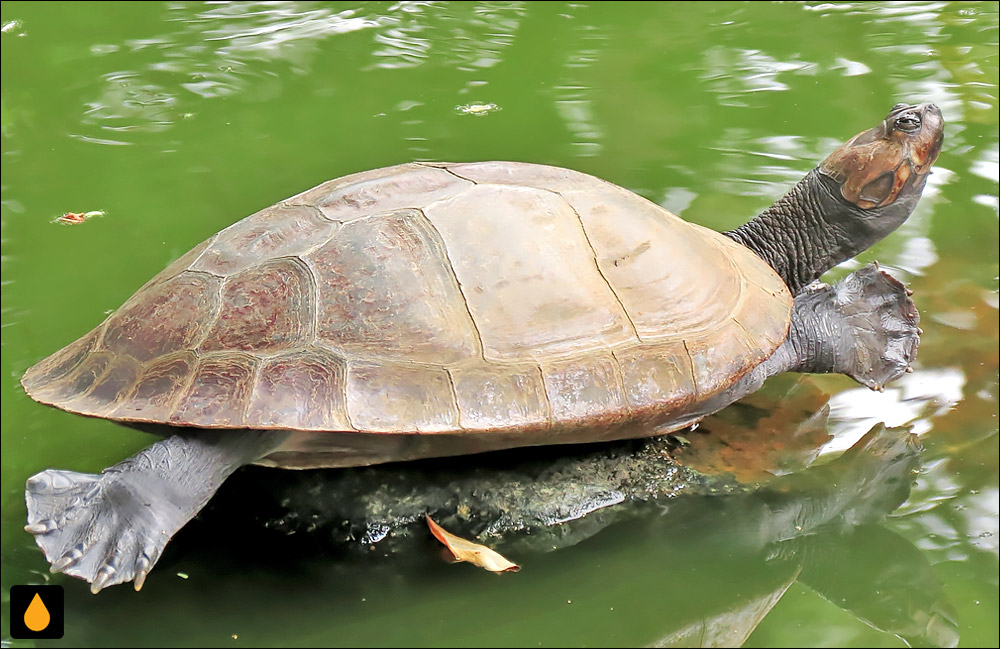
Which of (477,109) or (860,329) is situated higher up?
(477,109)

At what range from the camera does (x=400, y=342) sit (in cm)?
232

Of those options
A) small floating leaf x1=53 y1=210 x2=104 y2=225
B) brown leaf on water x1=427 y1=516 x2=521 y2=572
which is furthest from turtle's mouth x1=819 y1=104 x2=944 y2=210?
small floating leaf x1=53 y1=210 x2=104 y2=225

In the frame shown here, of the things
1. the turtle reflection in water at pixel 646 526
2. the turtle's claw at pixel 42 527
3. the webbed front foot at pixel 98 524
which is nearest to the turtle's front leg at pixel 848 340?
the turtle reflection in water at pixel 646 526

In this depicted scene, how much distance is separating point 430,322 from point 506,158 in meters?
2.02

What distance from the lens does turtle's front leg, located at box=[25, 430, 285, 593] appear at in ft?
6.98

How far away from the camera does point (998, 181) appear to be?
4.09m

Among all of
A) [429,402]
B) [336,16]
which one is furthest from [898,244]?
[336,16]

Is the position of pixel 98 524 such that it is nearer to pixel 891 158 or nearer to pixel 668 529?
pixel 668 529

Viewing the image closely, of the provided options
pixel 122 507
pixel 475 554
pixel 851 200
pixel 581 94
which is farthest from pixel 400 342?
pixel 581 94

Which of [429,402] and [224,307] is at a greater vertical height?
[224,307]

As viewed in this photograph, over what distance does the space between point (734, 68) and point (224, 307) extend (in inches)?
146

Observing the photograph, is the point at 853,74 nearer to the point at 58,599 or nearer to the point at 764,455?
the point at 764,455

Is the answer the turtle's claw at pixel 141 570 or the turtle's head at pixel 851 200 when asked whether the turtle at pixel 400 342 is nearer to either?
the turtle's claw at pixel 141 570

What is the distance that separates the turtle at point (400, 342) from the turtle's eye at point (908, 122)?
77 centimetres
